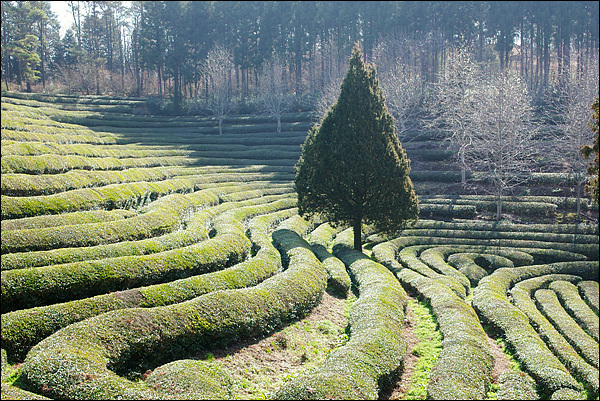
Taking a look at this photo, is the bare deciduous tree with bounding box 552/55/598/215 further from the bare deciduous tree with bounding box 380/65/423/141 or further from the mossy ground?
the mossy ground

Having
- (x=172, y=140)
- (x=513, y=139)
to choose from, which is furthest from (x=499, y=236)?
(x=172, y=140)

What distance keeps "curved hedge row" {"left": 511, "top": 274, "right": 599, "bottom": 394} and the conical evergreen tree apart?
18.9 ft

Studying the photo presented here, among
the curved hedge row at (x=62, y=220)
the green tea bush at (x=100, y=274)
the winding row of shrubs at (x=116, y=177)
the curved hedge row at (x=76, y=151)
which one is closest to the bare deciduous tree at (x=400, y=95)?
the winding row of shrubs at (x=116, y=177)

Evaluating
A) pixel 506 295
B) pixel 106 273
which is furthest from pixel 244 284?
pixel 506 295

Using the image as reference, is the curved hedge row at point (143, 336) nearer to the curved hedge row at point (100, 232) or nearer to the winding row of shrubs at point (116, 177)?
the curved hedge row at point (100, 232)

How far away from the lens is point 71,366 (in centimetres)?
838

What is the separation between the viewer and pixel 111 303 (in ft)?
37.6

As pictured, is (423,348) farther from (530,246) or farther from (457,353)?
(530,246)

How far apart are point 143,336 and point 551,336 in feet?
38.9

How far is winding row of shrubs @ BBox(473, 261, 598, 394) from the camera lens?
35.0 ft

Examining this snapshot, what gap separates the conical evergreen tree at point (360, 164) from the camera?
21453 mm

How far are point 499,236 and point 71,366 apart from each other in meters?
24.9

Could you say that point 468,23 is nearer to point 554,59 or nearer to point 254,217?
point 554,59

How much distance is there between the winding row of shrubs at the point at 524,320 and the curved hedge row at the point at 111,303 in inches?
302
